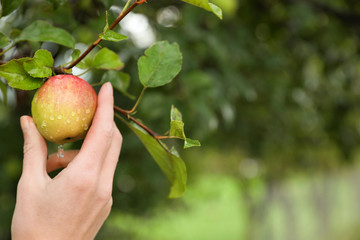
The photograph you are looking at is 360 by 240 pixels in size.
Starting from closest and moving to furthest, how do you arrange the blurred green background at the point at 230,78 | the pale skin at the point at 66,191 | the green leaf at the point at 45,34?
the pale skin at the point at 66,191, the green leaf at the point at 45,34, the blurred green background at the point at 230,78

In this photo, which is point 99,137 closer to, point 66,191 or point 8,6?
point 66,191

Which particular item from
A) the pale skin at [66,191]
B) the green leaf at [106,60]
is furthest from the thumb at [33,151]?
the green leaf at [106,60]

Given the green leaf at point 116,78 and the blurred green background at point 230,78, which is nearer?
the green leaf at point 116,78

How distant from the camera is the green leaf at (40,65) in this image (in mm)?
369

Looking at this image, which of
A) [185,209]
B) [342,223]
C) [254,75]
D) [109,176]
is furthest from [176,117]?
[342,223]

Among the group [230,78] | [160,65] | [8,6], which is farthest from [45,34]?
[230,78]

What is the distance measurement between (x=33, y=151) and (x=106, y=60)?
148mm

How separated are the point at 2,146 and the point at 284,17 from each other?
1.13 meters

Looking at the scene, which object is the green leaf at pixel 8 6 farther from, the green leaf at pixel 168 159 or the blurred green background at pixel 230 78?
the green leaf at pixel 168 159

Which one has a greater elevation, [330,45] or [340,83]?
[330,45]

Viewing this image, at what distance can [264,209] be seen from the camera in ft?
14.3

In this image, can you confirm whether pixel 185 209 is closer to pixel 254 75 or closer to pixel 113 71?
pixel 254 75

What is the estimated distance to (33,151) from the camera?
0.40 meters

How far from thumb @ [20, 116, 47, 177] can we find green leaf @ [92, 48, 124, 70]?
0.35 feet
